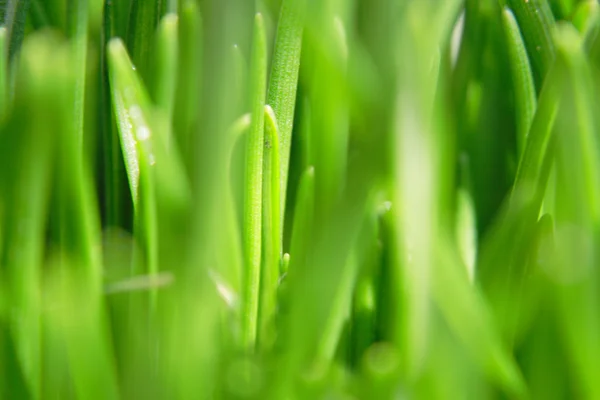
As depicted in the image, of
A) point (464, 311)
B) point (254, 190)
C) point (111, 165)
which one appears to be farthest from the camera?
point (111, 165)

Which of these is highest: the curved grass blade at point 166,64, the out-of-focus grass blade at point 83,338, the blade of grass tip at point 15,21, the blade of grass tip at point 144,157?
the blade of grass tip at point 15,21

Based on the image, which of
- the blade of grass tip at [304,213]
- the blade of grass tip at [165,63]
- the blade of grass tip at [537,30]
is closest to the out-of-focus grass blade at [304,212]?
the blade of grass tip at [304,213]

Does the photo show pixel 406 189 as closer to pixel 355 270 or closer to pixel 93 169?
pixel 355 270

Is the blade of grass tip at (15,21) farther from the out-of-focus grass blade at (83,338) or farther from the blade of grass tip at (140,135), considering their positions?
the out-of-focus grass blade at (83,338)

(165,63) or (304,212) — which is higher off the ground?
(165,63)

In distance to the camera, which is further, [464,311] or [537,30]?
[537,30]

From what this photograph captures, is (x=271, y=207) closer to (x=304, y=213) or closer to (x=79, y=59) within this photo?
(x=304, y=213)

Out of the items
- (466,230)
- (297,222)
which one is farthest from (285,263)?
(466,230)

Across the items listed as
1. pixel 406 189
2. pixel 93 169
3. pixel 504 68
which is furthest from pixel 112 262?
pixel 504 68
